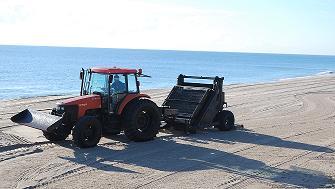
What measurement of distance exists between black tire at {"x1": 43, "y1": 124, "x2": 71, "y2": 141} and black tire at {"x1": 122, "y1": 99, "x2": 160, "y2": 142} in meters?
1.40

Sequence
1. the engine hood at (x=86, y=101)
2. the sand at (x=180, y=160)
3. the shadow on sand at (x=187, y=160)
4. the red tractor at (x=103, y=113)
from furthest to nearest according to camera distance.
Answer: the engine hood at (x=86, y=101)
the red tractor at (x=103, y=113)
the shadow on sand at (x=187, y=160)
the sand at (x=180, y=160)

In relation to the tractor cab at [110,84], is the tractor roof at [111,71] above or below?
above

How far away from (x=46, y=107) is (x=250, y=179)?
1409cm

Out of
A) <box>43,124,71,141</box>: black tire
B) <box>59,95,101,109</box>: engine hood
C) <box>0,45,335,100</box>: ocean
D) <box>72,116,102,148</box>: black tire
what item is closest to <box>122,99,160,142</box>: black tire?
<box>59,95,101,109</box>: engine hood

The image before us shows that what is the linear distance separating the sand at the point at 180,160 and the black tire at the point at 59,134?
19 cm

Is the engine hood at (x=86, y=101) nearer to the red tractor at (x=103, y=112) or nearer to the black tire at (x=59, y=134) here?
the red tractor at (x=103, y=112)

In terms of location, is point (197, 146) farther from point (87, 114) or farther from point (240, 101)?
point (240, 101)

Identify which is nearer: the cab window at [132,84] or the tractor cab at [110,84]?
the tractor cab at [110,84]

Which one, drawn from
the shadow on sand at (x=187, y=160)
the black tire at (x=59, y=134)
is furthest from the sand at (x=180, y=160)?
the black tire at (x=59, y=134)

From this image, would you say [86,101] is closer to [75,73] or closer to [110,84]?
[110,84]

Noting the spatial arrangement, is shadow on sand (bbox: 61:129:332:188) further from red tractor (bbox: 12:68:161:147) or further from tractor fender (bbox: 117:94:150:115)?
tractor fender (bbox: 117:94:150:115)

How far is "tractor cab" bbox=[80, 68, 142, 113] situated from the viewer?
1202 centimetres

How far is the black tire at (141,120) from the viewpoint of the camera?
39.4ft

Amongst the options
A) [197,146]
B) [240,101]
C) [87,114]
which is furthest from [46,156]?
[240,101]
